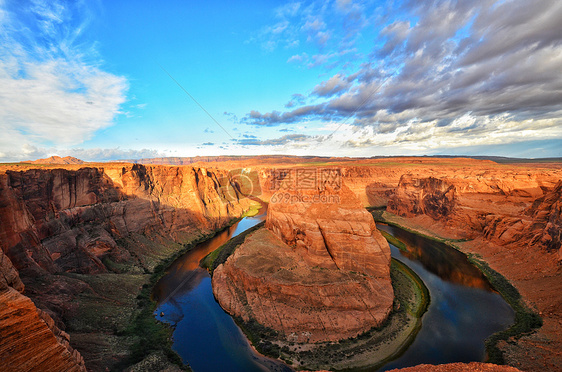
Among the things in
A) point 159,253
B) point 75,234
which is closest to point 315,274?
point 159,253

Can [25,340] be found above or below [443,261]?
above

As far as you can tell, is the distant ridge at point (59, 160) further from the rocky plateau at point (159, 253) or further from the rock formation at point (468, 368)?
the rock formation at point (468, 368)

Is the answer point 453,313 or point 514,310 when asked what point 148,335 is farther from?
point 514,310

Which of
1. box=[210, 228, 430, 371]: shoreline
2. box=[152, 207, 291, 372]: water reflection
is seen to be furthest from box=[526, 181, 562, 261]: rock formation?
box=[152, 207, 291, 372]: water reflection

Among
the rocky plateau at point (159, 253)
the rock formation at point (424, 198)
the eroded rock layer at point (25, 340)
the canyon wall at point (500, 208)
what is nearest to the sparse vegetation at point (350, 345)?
the rocky plateau at point (159, 253)

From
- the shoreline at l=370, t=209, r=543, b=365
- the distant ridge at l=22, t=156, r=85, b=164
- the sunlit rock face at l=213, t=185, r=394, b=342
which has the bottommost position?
the shoreline at l=370, t=209, r=543, b=365

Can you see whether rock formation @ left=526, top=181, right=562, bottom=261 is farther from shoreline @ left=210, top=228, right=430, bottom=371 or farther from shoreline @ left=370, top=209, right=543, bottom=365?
shoreline @ left=210, top=228, right=430, bottom=371

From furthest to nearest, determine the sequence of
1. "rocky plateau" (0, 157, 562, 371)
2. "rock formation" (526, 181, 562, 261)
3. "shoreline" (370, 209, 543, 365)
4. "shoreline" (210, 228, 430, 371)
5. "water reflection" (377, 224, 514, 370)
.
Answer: "rock formation" (526, 181, 562, 261), "water reflection" (377, 224, 514, 370), "shoreline" (370, 209, 543, 365), "shoreline" (210, 228, 430, 371), "rocky plateau" (0, 157, 562, 371)
